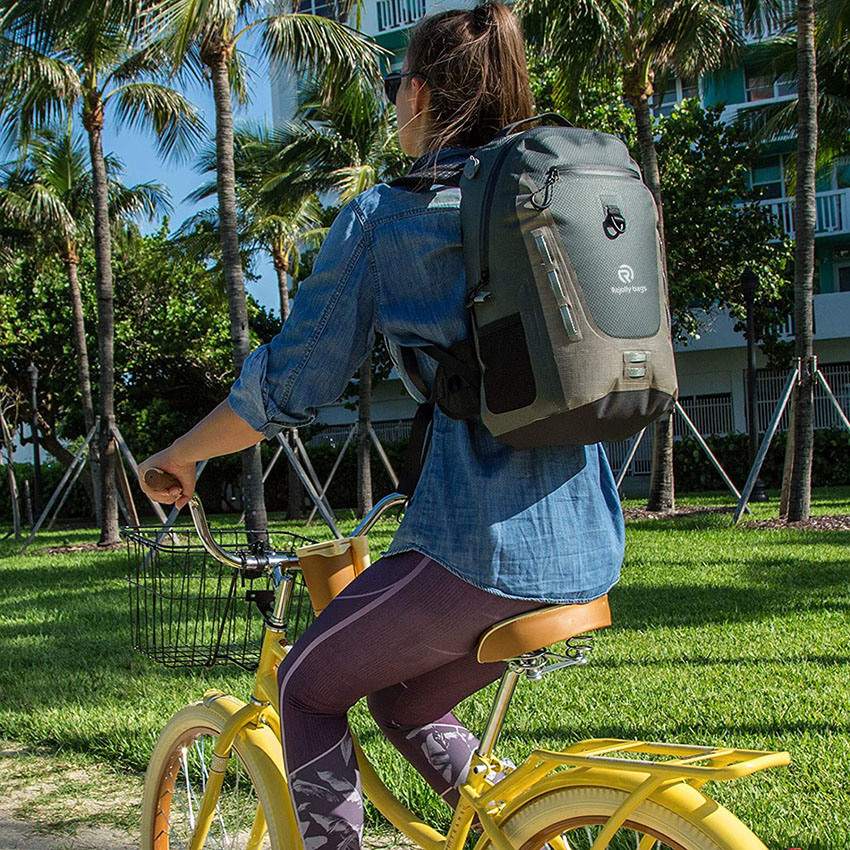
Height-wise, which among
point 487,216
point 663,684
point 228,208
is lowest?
point 663,684

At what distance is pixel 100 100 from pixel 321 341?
589 inches

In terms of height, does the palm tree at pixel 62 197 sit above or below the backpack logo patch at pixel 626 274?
above

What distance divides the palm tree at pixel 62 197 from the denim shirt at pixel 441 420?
1796 cm

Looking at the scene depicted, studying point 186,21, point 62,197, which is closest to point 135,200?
point 62,197

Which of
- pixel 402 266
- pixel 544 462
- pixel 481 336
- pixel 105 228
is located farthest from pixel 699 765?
pixel 105 228

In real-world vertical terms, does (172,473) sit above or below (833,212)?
below

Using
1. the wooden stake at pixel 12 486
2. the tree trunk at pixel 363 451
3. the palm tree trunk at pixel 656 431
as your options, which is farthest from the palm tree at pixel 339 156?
the wooden stake at pixel 12 486

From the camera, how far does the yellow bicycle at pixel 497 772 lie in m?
1.43

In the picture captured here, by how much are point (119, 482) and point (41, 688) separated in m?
9.03

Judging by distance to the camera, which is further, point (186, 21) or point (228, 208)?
point (228, 208)

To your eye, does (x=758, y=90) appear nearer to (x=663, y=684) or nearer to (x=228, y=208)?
(x=228, y=208)

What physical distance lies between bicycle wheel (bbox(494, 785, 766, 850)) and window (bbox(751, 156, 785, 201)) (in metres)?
29.3

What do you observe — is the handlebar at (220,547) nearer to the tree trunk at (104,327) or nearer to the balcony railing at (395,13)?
the tree trunk at (104,327)

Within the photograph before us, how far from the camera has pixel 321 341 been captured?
169cm
